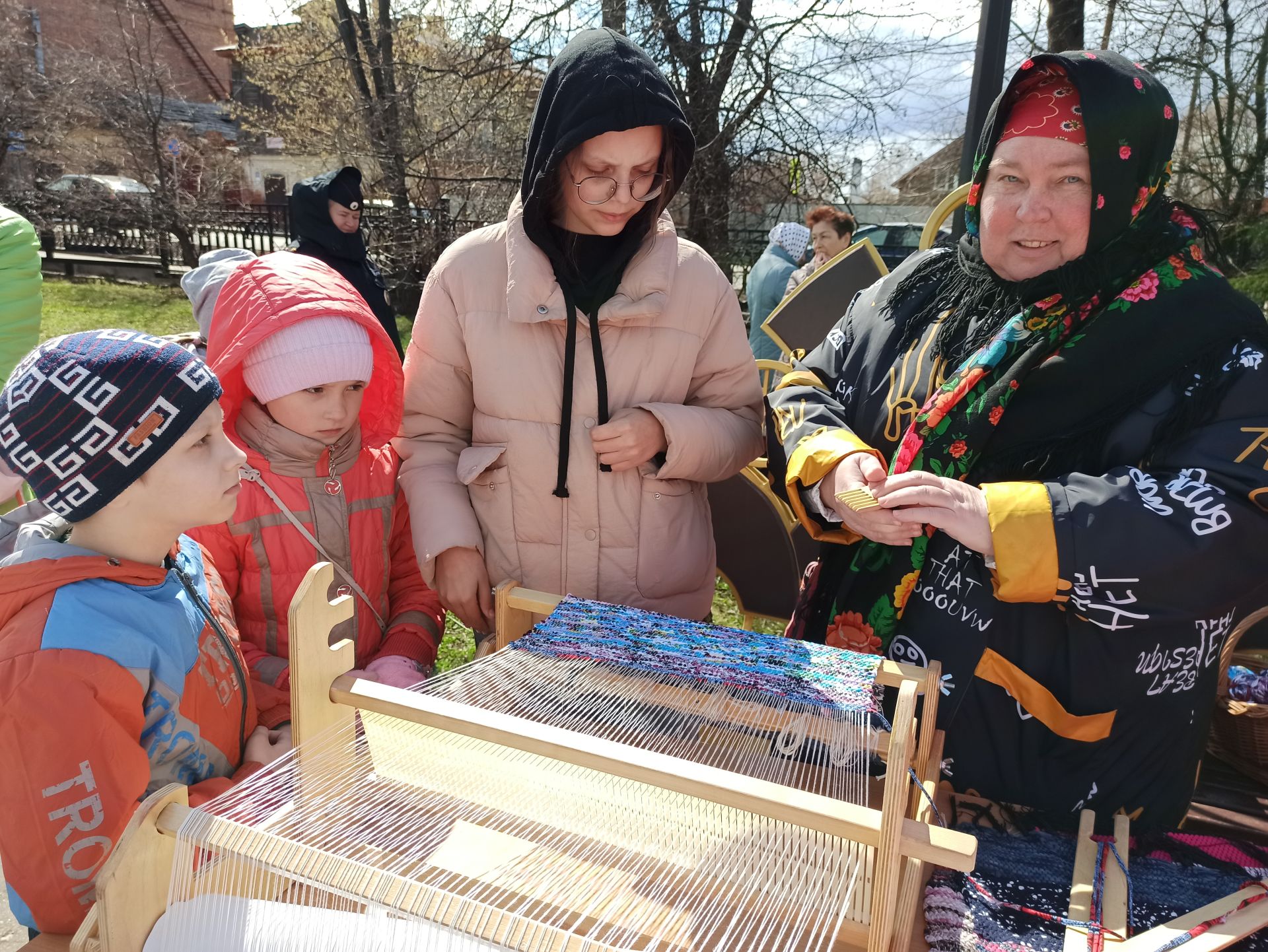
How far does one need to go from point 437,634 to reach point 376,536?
28cm

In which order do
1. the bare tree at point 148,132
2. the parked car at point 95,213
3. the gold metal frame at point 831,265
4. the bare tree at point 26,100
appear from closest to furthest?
the gold metal frame at point 831,265, the bare tree at point 148,132, the bare tree at point 26,100, the parked car at point 95,213

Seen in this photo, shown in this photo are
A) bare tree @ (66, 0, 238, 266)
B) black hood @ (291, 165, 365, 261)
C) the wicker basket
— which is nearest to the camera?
the wicker basket

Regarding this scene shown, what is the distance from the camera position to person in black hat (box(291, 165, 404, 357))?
468 centimetres

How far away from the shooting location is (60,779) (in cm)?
115

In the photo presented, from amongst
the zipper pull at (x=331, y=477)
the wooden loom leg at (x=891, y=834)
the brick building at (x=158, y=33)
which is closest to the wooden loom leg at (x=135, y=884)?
the wooden loom leg at (x=891, y=834)

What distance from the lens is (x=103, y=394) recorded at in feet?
4.12

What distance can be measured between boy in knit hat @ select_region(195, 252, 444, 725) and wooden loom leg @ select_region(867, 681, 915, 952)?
3.66 ft

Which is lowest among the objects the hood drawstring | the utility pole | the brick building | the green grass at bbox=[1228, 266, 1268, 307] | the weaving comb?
the weaving comb

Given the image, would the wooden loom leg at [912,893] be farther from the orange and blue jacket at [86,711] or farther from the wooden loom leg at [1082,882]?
the orange and blue jacket at [86,711]

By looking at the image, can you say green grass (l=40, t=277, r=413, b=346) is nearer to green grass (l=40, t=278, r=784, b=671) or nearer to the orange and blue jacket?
green grass (l=40, t=278, r=784, b=671)

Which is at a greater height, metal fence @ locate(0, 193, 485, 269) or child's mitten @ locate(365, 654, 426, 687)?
metal fence @ locate(0, 193, 485, 269)

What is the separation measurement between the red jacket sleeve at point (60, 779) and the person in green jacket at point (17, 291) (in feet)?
5.99

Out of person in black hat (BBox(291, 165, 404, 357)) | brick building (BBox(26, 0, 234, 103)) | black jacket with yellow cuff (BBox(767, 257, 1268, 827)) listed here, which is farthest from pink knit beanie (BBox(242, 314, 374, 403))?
brick building (BBox(26, 0, 234, 103))

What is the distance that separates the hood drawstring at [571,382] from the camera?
179 centimetres
